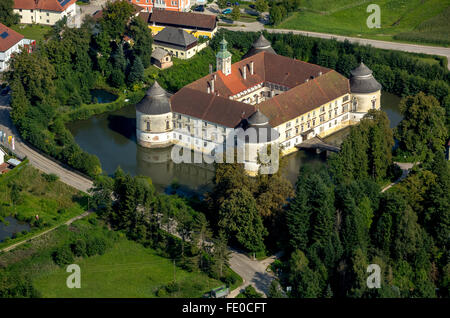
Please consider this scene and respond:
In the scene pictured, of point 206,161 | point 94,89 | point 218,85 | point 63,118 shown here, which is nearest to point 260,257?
point 206,161

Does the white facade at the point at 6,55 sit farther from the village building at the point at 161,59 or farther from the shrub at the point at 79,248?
the shrub at the point at 79,248

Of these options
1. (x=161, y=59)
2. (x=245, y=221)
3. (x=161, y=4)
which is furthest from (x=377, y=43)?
(x=245, y=221)
